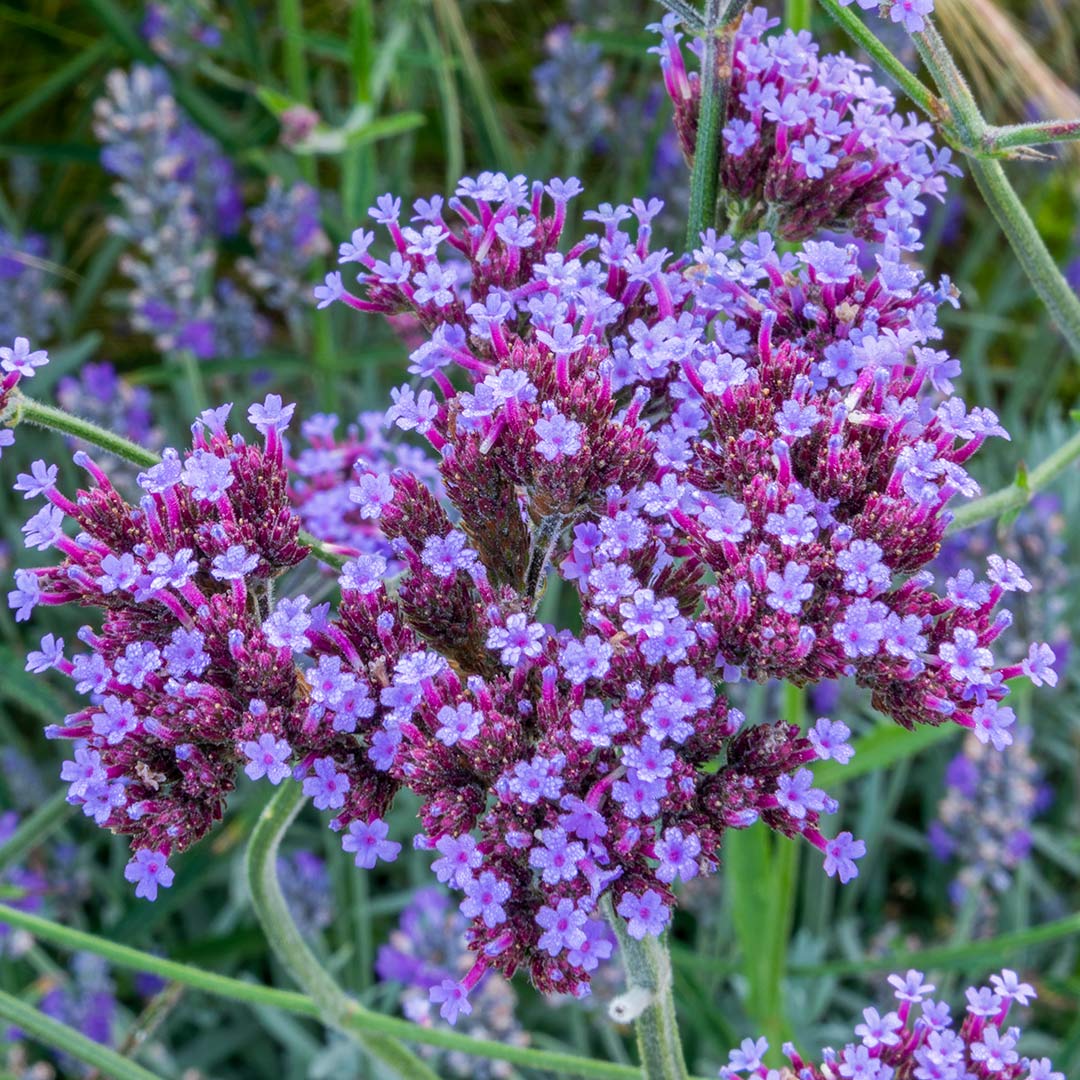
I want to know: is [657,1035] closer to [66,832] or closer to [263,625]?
[263,625]

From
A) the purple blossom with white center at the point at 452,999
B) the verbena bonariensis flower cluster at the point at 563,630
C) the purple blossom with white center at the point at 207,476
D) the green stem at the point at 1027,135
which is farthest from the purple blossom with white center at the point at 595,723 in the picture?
the green stem at the point at 1027,135

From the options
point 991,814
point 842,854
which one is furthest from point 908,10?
point 991,814

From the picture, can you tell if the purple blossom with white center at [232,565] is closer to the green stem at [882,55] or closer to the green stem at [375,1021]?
the green stem at [375,1021]

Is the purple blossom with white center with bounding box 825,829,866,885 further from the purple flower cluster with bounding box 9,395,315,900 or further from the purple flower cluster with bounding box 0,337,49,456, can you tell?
the purple flower cluster with bounding box 0,337,49,456

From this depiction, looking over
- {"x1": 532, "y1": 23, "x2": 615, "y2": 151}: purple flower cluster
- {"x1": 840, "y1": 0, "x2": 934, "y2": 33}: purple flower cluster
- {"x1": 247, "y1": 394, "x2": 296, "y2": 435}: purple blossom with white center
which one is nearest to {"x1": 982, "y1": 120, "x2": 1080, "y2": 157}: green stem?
{"x1": 840, "y1": 0, "x2": 934, "y2": 33}: purple flower cluster

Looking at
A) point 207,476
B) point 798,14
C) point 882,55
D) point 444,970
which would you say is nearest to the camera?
point 207,476

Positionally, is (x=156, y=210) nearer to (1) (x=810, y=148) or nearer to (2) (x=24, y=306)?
(2) (x=24, y=306)
